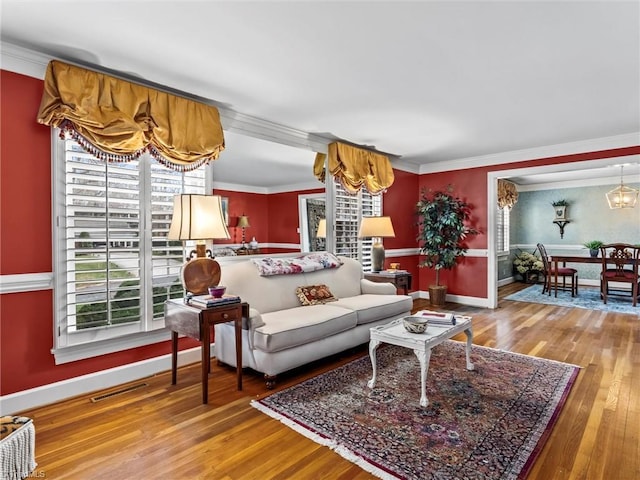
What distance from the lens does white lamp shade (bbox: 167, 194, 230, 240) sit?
265 centimetres

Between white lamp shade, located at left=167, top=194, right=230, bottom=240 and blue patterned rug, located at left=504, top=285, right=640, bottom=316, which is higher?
white lamp shade, located at left=167, top=194, right=230, bottom=240

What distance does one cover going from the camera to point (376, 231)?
4.68 m

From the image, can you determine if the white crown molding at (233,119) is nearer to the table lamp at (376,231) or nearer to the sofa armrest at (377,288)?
the table lamp at (376,231)

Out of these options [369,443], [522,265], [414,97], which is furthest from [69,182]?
[522,265]

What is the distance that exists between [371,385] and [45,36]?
3232 millimetres

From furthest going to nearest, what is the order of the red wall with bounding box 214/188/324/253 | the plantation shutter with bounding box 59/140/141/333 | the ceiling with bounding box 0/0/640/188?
the red wall with bounding box 214/188/324/253, the plantation shutter with bounding box 59/140/141/333, the ceiling with bounding box 0/0/640/188

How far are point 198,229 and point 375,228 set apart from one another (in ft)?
8.50

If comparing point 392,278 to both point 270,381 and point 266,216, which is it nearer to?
point 266,216

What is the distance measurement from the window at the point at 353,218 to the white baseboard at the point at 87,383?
240cm

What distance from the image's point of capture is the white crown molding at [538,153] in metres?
4.52

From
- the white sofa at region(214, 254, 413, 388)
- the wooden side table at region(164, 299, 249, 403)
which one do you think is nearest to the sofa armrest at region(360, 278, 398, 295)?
the white sofa at region(214, 254, 413, 388)

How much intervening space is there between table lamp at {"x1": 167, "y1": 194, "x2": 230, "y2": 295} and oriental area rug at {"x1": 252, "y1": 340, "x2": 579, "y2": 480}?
1011 mm

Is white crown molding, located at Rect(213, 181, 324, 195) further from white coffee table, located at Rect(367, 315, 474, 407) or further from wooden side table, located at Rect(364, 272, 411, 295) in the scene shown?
white coffee table, located at Rect(367, 315, 474, 407)

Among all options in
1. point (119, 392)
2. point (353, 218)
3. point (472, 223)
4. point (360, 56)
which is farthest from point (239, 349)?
point (472, 223)
